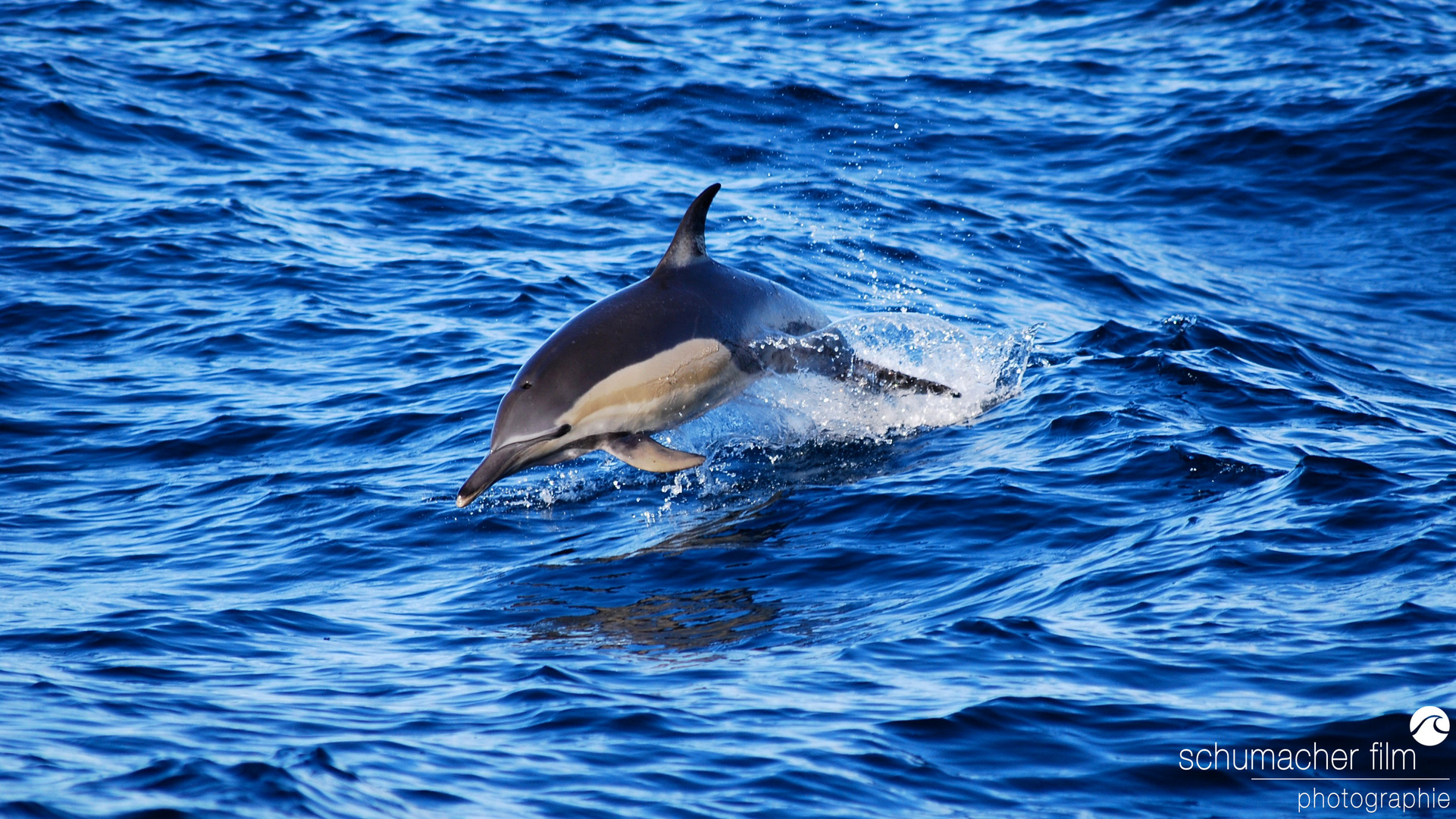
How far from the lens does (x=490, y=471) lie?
7988mm

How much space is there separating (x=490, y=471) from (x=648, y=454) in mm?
938

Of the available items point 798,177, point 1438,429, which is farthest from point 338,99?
point 1438,429

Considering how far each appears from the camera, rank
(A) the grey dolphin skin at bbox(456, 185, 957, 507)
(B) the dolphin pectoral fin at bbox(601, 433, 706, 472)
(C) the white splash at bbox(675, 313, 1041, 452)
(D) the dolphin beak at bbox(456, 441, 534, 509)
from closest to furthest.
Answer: (D) the dolphin beak at bbox(456, 441, 534, 509) < (A) the grey dolphin skin at bbox(456, 185, 957, 507) < (B) the dolphin pectoral fin at bbox(601, 433, 706, 472) < (C) the white splash at bbox(675, 313, 1041, 452)

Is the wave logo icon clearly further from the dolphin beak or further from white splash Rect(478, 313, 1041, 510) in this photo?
the dolphin beak

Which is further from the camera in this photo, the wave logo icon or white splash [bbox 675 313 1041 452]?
white splash [bbox 675 313 1041 452]

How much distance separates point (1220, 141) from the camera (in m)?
19.2

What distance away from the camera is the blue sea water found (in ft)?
18.3

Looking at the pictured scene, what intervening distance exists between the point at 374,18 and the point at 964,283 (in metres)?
14.2

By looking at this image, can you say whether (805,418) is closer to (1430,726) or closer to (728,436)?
(728,436)

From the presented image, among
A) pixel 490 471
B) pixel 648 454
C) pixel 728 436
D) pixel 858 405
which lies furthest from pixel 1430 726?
pixel 728 436

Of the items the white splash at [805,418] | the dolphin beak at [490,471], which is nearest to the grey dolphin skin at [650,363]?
the dolphin beak at [490,471]

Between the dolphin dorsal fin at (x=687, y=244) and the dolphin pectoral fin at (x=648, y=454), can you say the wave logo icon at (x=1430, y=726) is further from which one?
the dolphin dorsal fin at (x=687, y=244)

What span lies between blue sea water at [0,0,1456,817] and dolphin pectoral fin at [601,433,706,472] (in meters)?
0.42

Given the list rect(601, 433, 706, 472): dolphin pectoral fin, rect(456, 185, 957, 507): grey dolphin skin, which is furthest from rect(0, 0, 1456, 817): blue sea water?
rect(456, 185, 957, 507): grey dolphin skin
